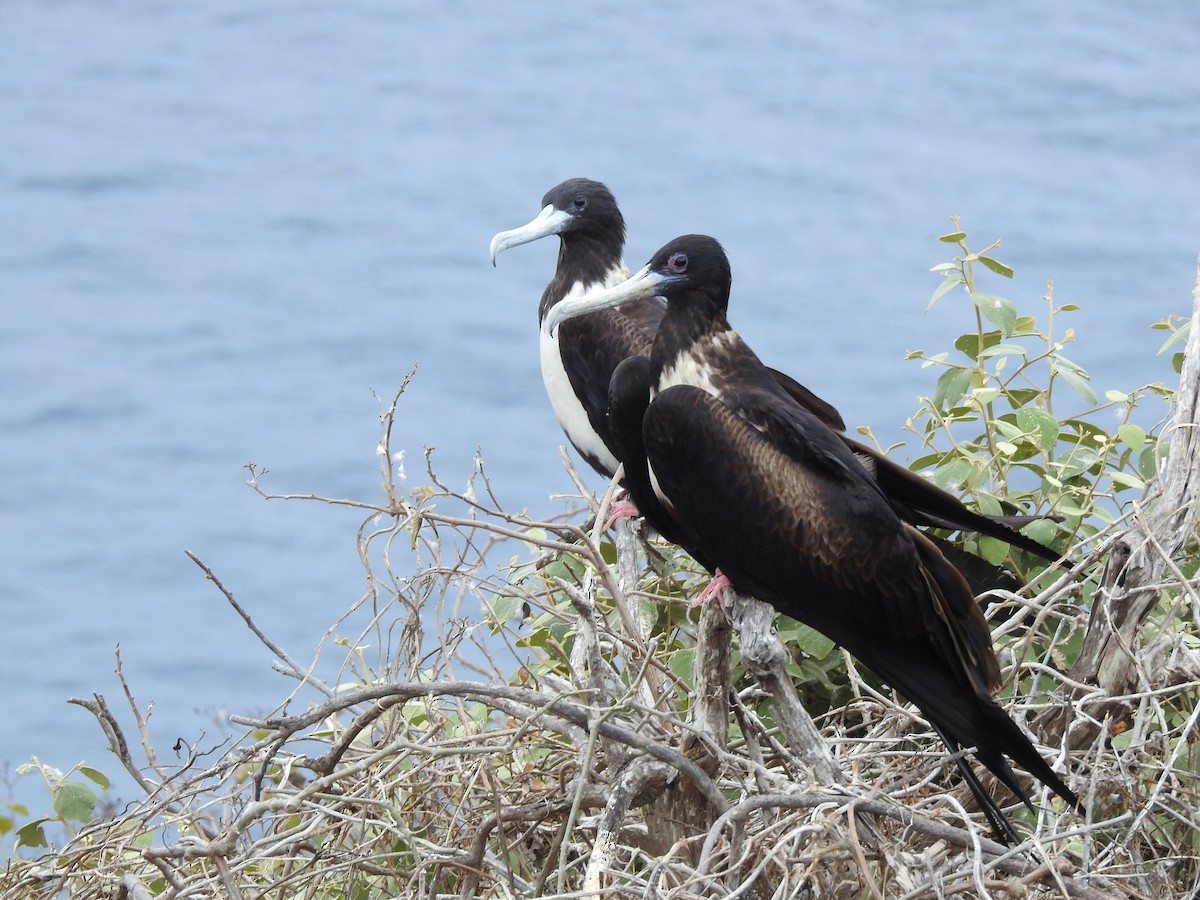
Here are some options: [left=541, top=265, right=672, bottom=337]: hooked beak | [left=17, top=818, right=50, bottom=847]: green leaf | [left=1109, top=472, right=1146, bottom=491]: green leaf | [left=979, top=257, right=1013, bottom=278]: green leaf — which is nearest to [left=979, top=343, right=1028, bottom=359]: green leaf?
[left=979, top=257, right=1013, bottom=278]: green leaf

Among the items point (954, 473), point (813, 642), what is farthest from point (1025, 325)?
point (813, 642)

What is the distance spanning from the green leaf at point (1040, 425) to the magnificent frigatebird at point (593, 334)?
0.22 meters

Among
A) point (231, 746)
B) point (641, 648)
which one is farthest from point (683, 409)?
point (231, 746)

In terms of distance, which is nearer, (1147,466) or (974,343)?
(1147,466)

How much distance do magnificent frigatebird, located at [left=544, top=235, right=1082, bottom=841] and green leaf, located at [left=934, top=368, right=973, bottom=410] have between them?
0.57 metres

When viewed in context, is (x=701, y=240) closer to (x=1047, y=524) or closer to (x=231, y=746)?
(x=1047, y=524)

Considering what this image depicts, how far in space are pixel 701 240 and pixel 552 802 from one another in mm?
960

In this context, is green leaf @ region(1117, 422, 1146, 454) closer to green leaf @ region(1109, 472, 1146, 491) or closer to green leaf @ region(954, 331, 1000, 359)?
green leaf @ region(1109, 472, 1146, 491)

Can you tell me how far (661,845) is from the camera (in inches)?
93.7

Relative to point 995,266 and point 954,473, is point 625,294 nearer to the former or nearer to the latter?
point 954,473

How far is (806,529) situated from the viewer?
249 centimetres

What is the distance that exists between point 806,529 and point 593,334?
1012 millimetres

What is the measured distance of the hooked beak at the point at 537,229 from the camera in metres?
3.36

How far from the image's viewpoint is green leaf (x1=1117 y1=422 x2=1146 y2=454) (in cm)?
282
